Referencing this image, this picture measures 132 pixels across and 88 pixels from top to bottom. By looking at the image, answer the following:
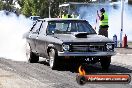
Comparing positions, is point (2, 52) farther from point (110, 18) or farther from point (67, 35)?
point (110, 18)

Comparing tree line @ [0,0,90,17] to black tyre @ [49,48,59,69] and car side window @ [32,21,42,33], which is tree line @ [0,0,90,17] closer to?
car side window @ [32,21,42,33]

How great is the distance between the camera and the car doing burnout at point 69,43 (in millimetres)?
10625

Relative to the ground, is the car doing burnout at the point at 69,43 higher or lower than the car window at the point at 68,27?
lower

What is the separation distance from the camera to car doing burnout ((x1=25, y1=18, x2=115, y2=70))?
10.6m

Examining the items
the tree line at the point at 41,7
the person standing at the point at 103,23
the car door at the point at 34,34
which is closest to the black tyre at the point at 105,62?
the car door at the point at 34,34

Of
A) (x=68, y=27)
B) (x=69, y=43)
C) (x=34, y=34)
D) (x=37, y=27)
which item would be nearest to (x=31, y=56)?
(x=34, y=34)

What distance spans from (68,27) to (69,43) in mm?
1595

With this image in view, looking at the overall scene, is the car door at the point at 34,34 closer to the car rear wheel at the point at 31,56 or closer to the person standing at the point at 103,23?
the car rear wheel at the point at 31,56

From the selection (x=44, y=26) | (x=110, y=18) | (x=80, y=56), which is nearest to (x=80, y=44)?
(x=80, y=56)

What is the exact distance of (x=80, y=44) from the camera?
10.6 m

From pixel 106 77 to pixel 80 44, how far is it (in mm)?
7172

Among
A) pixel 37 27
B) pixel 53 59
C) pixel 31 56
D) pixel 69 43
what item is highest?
pixel 37 27

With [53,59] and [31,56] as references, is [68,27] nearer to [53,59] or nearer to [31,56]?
[53,59]

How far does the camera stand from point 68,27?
1212cm
